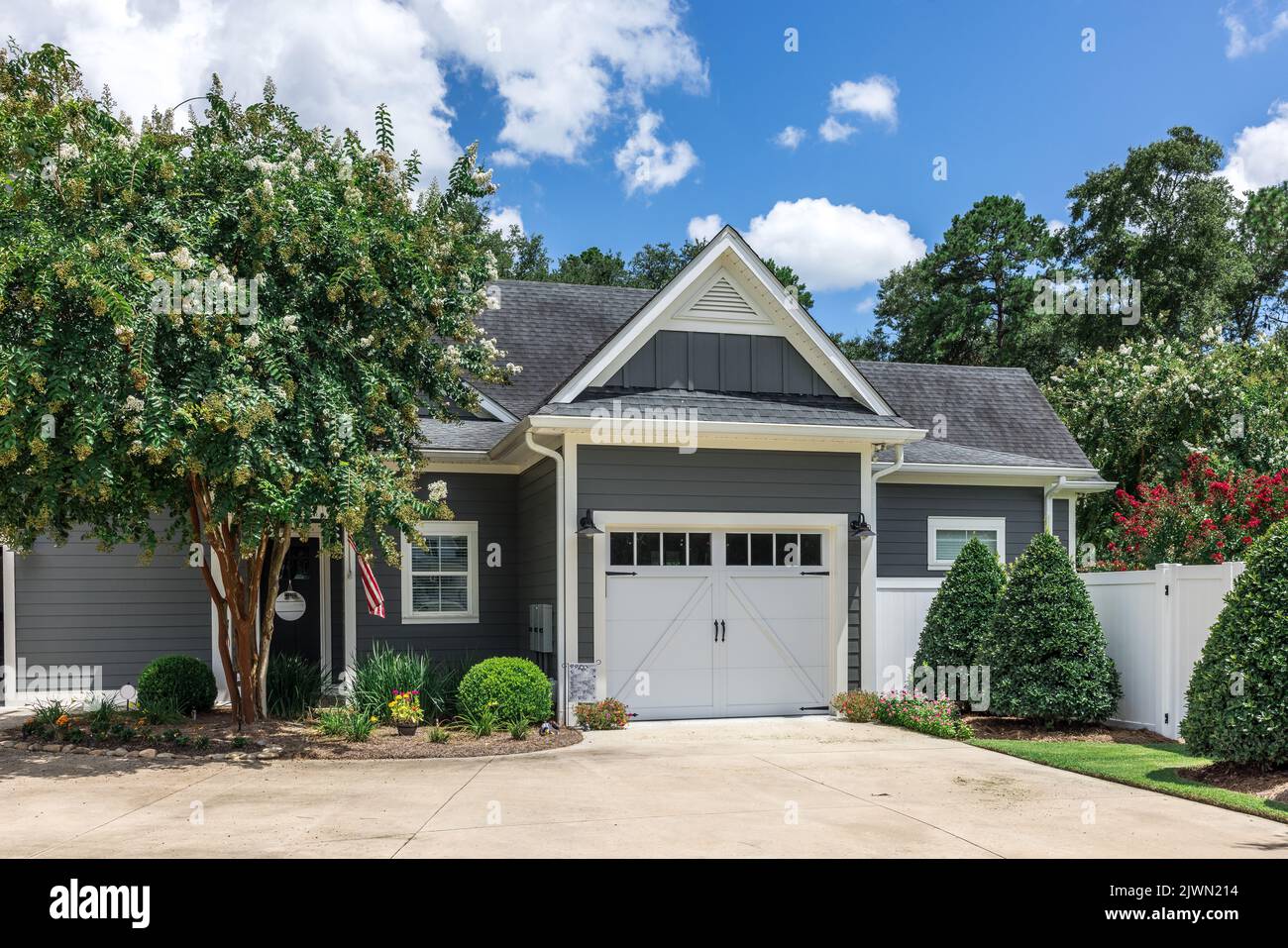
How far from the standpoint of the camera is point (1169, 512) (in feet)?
47.1

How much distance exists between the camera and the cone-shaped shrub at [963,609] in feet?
43.4

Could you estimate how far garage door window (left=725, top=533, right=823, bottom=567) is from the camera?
1348 centimetres

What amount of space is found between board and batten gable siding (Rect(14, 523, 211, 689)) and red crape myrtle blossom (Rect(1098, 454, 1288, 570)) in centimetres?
1301

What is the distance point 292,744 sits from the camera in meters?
11.0

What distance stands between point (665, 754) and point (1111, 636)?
553 cm

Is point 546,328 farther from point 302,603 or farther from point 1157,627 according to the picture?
point 1157,627

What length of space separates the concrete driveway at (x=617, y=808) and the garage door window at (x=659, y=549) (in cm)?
270

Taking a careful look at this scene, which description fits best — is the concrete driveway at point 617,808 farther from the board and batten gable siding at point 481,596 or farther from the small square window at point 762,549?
the board and batten gable siding at point 481,596

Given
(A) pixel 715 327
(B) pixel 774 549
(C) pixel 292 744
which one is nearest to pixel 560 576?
(B) pixel 774 549

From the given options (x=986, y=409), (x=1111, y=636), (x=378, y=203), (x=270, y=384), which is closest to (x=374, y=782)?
(x=270, y=384)

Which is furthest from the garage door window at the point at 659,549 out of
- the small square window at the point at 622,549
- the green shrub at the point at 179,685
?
the green shrub at the point at 179,685

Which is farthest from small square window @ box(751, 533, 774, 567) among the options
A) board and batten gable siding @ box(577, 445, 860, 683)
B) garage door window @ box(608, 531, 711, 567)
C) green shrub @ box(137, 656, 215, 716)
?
green shrub @ box(137, 656, 215, 716)

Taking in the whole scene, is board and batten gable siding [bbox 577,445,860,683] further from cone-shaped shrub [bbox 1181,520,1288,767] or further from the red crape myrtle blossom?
cone-shaped shrub [bbox 1181,520,1288,767]

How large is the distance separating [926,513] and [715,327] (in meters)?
4.67
